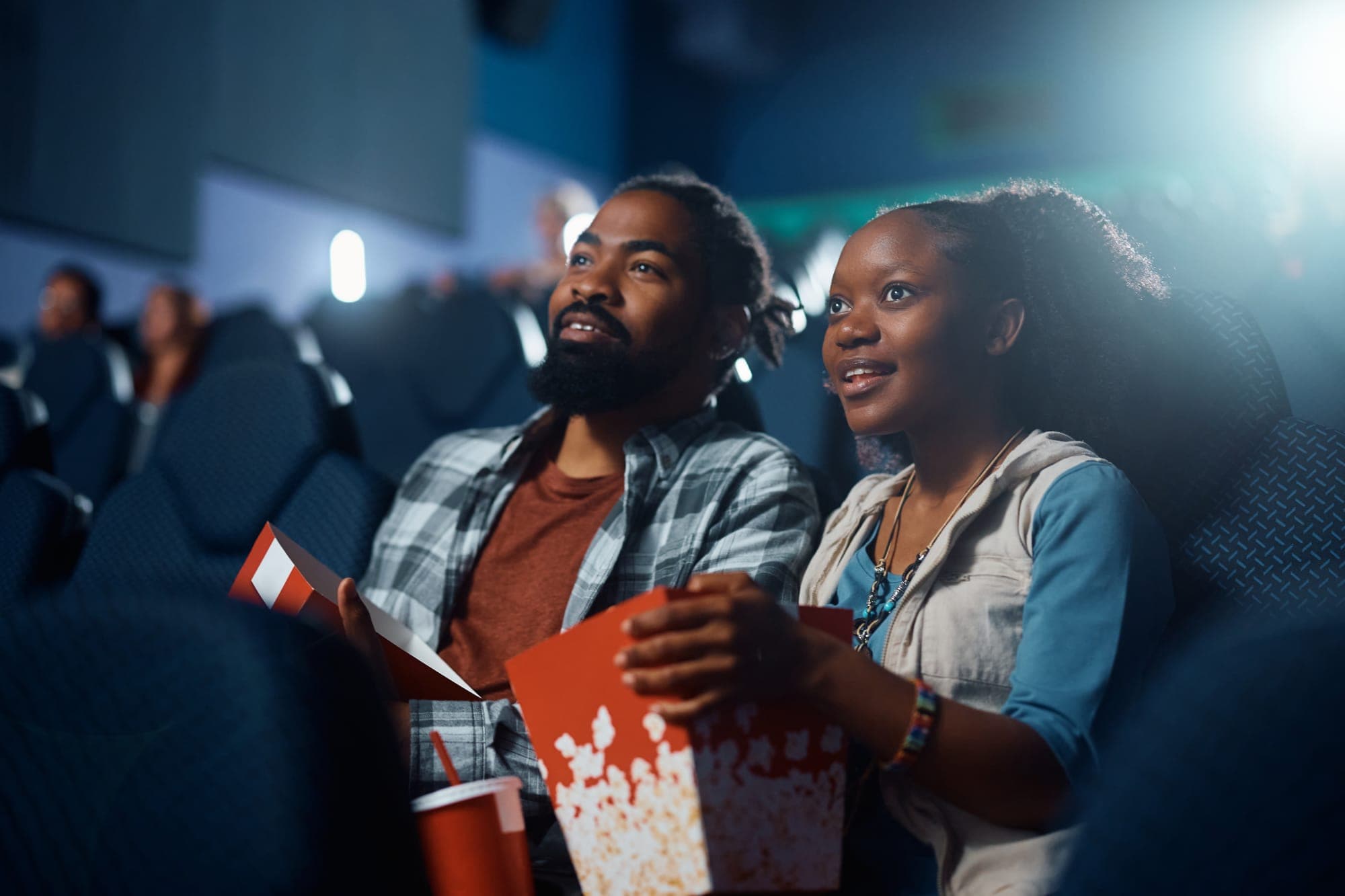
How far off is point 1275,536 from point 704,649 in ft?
1.67

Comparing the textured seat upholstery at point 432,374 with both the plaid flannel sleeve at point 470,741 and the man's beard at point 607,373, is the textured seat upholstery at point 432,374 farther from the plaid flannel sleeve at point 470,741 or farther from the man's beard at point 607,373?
the plaid flannel sleeve at point 470,741

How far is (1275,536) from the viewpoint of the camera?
0.83m

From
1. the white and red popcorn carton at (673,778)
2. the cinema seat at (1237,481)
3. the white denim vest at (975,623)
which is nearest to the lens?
the white and red popcorn carton at (673,778)

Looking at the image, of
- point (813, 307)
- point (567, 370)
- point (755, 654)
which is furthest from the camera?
point (813, 307)

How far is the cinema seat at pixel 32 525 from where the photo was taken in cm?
135

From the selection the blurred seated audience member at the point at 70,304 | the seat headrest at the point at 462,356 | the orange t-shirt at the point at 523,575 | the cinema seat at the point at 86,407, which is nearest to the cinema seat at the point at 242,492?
the orange t-shirt at the point at 523,575

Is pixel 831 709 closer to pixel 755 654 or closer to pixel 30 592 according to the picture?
pixel 755 654

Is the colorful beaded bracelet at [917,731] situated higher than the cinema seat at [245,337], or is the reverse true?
the cinema seat at [245,337]

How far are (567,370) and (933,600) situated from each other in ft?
1.80

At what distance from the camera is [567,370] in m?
1.20

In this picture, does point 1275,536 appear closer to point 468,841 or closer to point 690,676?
point 690,676

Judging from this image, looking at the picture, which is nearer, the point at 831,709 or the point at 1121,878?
the point at 1121,878

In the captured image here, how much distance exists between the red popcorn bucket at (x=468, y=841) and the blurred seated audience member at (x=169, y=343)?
2.41m

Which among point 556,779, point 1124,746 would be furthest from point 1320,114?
point 556,779
